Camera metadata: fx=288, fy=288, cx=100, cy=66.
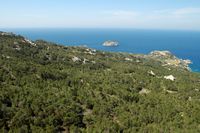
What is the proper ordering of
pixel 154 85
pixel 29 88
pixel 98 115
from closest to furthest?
pixel 98 115 < pixel 29 88 < pixel 154 85

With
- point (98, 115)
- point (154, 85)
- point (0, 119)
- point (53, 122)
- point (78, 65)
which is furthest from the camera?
point (78, 65)

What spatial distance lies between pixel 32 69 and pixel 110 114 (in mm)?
30293

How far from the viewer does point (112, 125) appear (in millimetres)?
53562

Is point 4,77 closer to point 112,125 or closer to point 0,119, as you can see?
point 0,119

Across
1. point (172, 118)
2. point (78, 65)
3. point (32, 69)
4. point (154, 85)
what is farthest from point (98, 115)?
point (78, 65)

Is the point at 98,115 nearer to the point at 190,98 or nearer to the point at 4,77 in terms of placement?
the point at 4,77

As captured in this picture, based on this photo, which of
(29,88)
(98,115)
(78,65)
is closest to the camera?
(98,115)

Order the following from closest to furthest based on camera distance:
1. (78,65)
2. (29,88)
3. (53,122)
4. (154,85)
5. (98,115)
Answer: (53,122)
(98,115)
(29,88)
(154,85)
(78,65)

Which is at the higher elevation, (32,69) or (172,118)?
(32,69)

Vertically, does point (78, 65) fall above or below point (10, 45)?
below

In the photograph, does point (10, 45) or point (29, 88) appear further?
point (10, 45)

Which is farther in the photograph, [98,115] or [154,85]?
[154,85]

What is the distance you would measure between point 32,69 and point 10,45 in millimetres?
36493

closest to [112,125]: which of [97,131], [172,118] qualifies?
[97,131]
